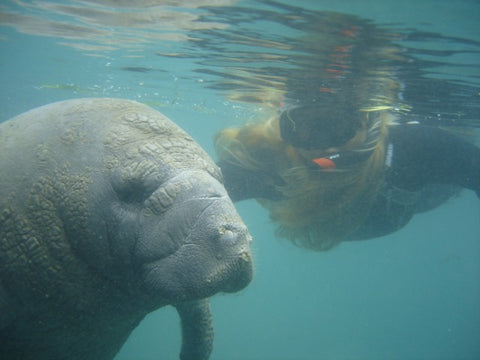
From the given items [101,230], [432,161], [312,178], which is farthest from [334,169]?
[101,230]

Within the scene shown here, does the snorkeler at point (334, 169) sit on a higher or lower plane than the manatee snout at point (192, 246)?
lower

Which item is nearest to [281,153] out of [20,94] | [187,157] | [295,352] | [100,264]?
[187,157]

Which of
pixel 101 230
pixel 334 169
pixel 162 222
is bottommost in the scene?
pixel 334 169

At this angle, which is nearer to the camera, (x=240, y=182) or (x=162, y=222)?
(x=162, y=222)

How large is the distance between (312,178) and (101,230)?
13.0ft

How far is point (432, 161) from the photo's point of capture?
16.7ft

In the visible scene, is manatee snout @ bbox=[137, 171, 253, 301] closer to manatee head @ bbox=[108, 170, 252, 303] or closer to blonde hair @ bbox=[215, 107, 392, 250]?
manatee head @ bbox=[108, 170, 252, 303]

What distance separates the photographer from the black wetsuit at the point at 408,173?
4.98 meters

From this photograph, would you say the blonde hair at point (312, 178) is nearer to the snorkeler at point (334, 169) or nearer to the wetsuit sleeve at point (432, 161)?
the snorkeler at point (334, 169)

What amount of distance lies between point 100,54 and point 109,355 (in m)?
12.6

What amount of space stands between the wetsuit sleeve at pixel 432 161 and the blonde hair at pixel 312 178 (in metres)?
0.29

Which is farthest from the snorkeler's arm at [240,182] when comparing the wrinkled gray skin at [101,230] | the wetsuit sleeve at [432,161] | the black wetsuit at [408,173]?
the wrinkled gray skin at [101,230]

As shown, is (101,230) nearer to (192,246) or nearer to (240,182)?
(192,246)

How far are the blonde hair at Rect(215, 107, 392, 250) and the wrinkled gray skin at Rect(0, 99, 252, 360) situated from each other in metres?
3.08
